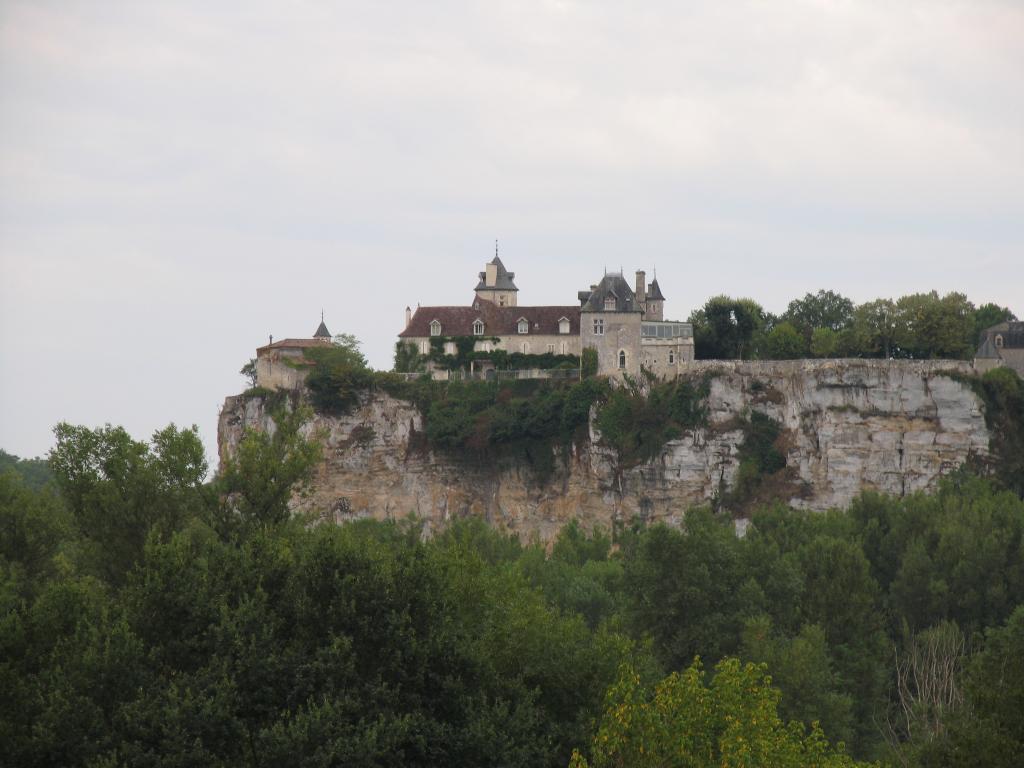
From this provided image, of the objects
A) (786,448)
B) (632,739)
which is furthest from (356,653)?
(786,448)

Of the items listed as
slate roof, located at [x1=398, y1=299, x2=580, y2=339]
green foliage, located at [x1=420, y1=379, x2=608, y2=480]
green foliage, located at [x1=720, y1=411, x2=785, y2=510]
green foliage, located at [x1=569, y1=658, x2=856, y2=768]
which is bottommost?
green foliage, located at [x1=569, y1=658, x2=856, y2=768]

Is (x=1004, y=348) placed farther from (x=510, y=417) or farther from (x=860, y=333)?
(x=510, y=417)

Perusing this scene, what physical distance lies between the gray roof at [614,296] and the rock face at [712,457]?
4414 millimetres

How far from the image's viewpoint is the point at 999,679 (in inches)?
1423

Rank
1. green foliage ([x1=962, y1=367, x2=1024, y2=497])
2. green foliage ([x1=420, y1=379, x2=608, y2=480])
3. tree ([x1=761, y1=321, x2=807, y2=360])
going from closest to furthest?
green foliage ([x1=962, y1=367, x2=1024, y2=497]) → green foliage ([x1=420, y1=379, x2=608, y2=480]) → tree ([x1=761, y1=321, x2=807, y2=360])

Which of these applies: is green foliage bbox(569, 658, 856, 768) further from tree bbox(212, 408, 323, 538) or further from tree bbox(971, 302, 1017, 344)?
tree bbox(971, 302, 1017, 344)

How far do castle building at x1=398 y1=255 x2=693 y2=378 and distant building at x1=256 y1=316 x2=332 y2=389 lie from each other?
5.51 meters

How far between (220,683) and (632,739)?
315 inches

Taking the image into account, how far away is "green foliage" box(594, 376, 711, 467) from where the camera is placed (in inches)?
3595

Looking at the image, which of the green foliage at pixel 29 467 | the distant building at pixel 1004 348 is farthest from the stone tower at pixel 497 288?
the green foliage at pixel 29 467

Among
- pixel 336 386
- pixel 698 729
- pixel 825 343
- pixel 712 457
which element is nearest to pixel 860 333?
pixel 825 343

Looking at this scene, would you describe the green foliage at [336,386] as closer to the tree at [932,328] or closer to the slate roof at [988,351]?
the tree at [932,328]

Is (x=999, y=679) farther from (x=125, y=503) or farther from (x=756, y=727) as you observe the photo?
(x=125, y=503)

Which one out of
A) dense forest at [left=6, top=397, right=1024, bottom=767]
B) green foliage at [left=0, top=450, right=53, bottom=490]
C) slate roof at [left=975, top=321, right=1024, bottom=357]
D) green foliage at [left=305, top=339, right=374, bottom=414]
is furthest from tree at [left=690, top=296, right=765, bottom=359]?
green foliage at [left=0, top=450, right=53, bottom=490]
